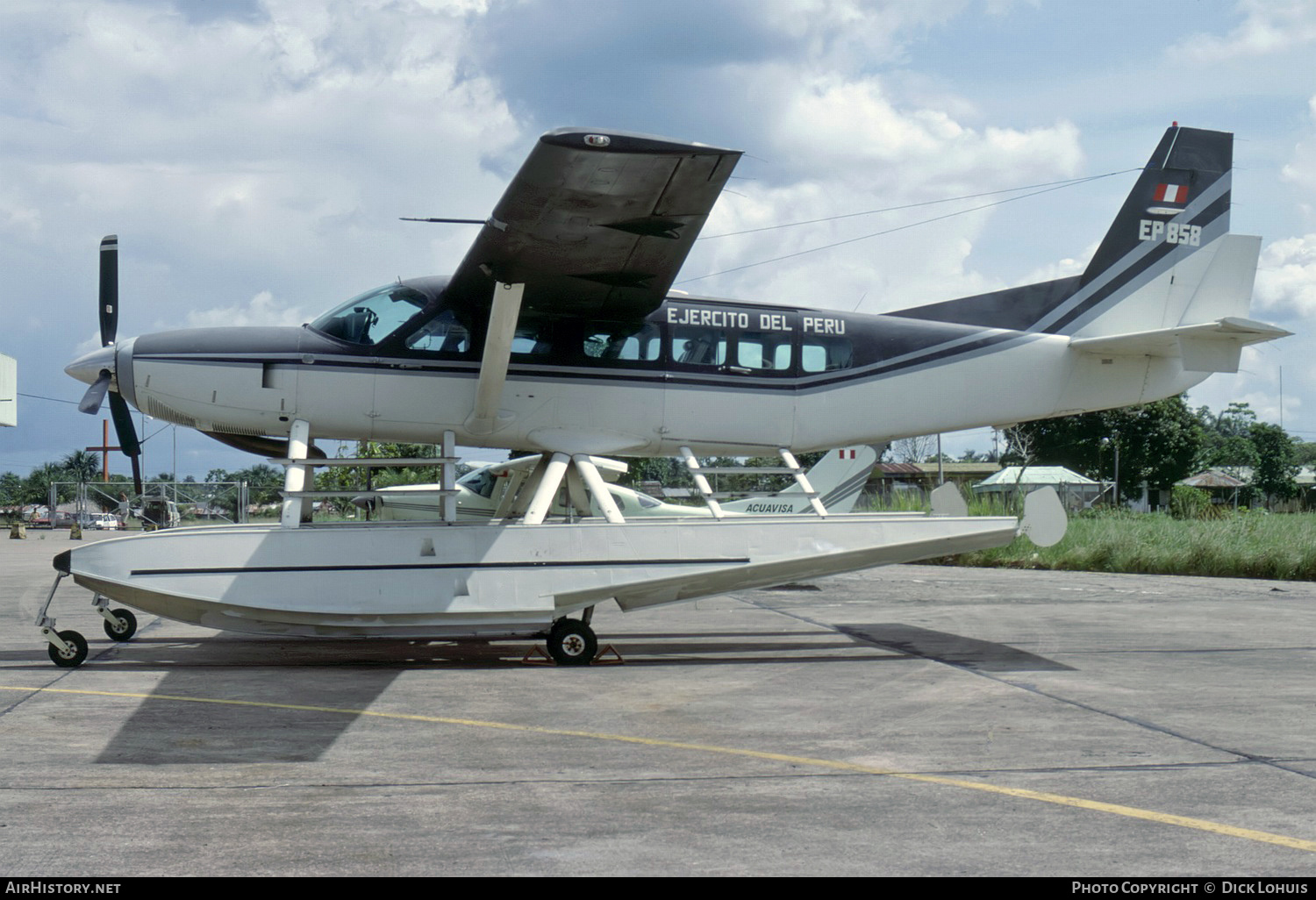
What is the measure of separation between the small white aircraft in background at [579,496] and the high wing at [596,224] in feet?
6.24

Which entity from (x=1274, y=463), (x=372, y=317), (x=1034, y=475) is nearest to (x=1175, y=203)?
(x=372, y=317)

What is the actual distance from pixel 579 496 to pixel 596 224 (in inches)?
154

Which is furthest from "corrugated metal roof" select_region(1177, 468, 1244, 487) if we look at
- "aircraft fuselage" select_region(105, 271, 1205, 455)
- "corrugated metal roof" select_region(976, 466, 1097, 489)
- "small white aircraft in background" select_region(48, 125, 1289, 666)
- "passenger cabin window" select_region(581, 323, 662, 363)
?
"passenger cabin window" select_region(581, 323, 662, 363)

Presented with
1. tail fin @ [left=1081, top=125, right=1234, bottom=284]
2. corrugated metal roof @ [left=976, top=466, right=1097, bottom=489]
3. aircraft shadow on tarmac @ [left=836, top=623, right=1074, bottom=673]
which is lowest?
aircraft shadow on tarmac @ [left=836, top=623, right=1074, bottom=673]

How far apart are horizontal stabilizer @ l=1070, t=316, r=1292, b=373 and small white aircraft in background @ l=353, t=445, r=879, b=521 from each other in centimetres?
282

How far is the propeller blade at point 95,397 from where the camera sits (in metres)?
9.57

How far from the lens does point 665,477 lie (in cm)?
5931

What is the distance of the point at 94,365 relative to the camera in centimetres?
989

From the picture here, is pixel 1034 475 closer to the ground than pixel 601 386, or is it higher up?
closer to the ground

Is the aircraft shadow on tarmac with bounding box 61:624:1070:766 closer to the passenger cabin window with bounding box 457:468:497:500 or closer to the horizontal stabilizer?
the horizontal stabilizer

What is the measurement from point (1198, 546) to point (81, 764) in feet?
65.1

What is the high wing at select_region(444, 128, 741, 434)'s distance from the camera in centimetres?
721

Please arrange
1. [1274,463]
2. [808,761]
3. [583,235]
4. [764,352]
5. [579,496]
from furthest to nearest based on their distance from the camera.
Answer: [1274,463]
[579,496]
[764,352]
[583,235]
[808,761]

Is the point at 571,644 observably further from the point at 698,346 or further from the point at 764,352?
the point at 764,352
